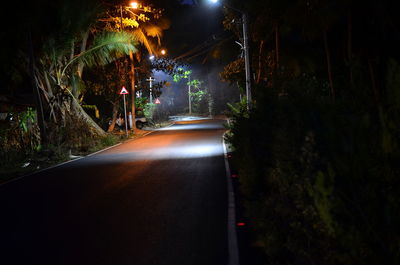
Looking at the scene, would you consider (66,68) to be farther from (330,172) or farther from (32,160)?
(330,172)

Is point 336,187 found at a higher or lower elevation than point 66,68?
lower

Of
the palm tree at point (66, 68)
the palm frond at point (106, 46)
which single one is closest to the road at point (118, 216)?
the palm tree at point (66, 68)

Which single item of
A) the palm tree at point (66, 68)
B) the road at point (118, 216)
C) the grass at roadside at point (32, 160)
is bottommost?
the road at point (118, 216)

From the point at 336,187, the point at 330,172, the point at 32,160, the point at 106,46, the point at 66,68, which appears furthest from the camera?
the point at 66,68

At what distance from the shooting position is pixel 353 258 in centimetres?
354

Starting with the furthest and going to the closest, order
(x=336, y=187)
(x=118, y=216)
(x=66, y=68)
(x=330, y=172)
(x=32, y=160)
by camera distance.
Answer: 1. (x=66, y=68)
2. (x=32, y=160)
3. (x=118, y=216)
4. (x=336, y=187)
5. (x=330, y=172)

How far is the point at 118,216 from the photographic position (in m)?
8.14

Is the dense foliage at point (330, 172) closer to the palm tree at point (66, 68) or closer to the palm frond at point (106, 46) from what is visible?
the palm frond at point (106, 46)

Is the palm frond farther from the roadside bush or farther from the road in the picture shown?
the roadside bush

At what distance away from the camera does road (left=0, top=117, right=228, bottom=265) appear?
6094mm

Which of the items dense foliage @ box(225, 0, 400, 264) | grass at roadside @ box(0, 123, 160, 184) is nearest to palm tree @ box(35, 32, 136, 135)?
grass at roadside @ box(0, 123, 160, 184)

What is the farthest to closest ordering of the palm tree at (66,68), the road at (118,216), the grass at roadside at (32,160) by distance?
the palm tree at (66,68) → the grass at roadside at (32,160) → the road at (118,216)

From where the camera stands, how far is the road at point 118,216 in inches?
240

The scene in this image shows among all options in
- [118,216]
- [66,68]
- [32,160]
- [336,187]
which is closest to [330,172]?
[336,187]
